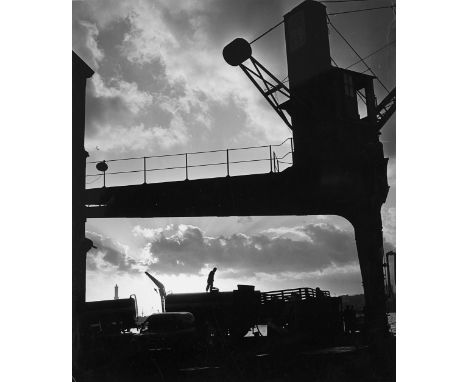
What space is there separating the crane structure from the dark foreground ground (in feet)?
3.39

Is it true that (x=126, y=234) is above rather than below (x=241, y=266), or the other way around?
above

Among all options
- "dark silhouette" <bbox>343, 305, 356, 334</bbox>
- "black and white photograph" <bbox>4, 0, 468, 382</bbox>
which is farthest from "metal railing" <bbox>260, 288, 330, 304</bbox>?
"black and white photograph" <bbox>4, 0, 468, 382</bbox>

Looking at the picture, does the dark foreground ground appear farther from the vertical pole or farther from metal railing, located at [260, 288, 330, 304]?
metal railing, located at [260, 288, 330, 304]

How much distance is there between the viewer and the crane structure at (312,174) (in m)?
7.87

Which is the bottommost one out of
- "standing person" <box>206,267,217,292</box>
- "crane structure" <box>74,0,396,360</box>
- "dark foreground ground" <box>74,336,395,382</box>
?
"dark foreground ground" <box>74,336,395,382</box>

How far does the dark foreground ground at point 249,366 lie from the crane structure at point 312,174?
103cm

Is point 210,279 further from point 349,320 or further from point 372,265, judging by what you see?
point 349,320

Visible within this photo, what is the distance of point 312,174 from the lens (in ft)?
31.7

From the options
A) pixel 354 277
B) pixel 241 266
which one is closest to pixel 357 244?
pixel 354 277

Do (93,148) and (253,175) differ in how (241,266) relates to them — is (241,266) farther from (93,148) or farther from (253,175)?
(93,148)

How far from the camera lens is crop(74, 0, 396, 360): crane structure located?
7867 mm
